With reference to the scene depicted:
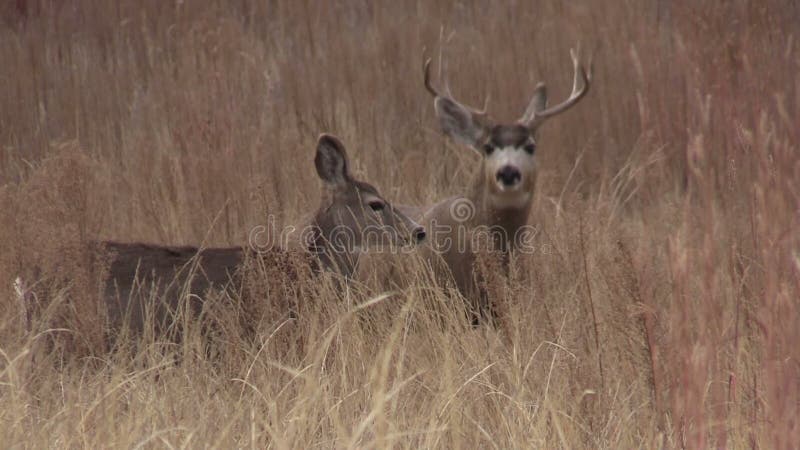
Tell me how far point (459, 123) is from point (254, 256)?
2137 mm

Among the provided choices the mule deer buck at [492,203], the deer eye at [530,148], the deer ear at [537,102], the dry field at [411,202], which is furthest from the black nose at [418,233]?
the deer ear at [537,102]

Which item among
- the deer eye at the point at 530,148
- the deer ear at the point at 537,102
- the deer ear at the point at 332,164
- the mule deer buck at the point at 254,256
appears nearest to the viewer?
the mule deer buck at the point at 254,256

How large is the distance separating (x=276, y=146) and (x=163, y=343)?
3374 millimetres

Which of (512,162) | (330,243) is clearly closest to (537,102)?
(512,162)

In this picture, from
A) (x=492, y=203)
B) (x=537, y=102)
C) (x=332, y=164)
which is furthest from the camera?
(x=537, y=102)

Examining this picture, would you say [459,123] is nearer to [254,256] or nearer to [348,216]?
[348,216]

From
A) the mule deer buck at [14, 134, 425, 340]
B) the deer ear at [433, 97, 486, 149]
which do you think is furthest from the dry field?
the deer ear at [433, 97, 486, 149]

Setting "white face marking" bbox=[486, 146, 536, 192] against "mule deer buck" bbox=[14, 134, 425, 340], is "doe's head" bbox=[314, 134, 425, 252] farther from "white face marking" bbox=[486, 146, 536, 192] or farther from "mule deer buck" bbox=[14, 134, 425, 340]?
"white face marking" bbox=[486, 146, 536, 192]

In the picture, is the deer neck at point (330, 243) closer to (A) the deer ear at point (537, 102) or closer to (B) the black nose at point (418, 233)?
(B) the black nose at point (418, 233)

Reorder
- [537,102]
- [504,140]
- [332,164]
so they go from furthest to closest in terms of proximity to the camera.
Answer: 1. [537,102]
2. [504,140]
3. [332,164]

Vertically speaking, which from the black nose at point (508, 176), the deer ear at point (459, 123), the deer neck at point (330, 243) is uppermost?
the deer ear at point (459, 123)

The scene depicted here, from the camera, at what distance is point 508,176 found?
6.14 metres

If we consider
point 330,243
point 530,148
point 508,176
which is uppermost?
point 530,148

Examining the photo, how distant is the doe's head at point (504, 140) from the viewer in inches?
244
